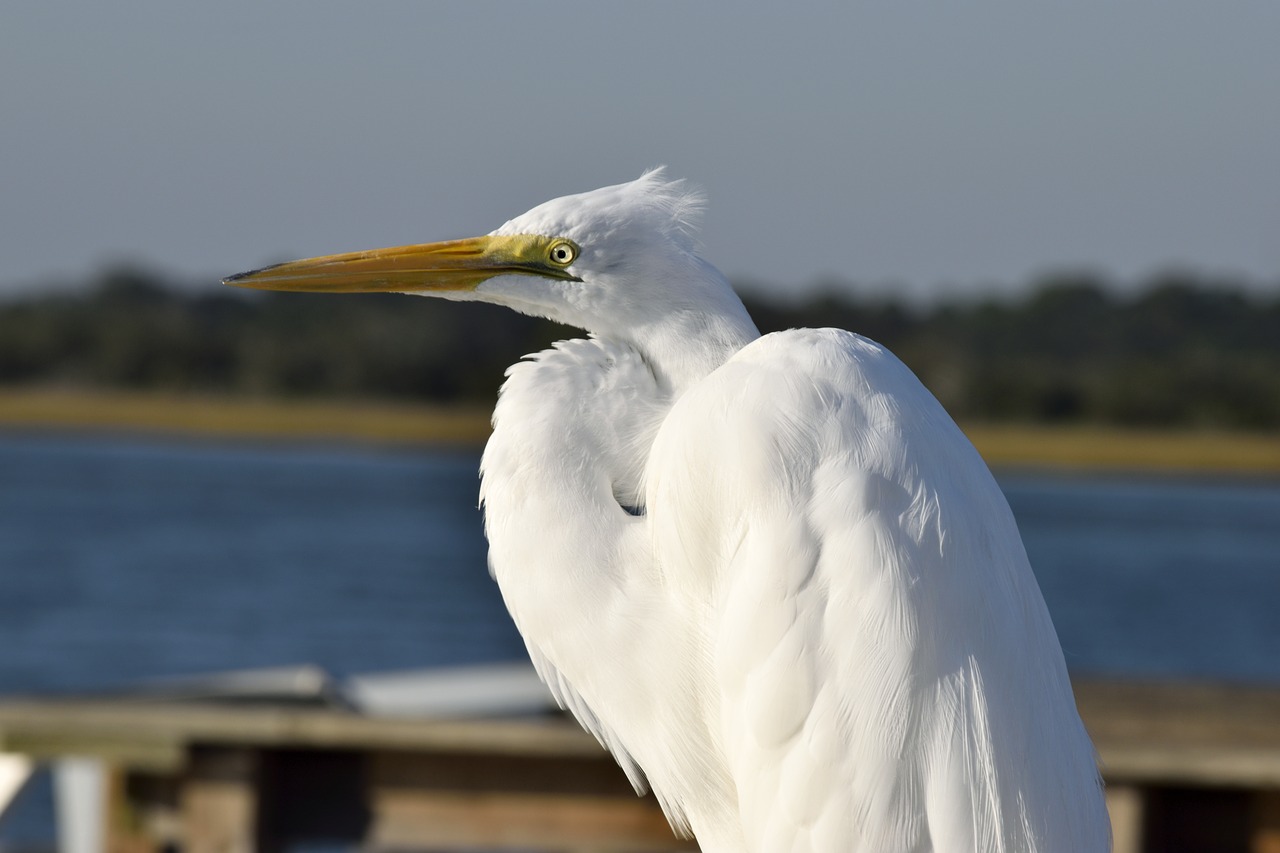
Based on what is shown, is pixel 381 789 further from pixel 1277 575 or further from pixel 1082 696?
pixel 1277 575

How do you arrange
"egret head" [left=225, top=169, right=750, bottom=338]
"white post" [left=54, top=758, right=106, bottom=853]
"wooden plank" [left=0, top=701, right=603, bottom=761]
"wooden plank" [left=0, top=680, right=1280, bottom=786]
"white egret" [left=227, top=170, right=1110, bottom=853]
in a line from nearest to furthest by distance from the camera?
"white egret" [left=227, top=170, right=1110, bottom=853] → "egret head" [left=225, top=169, right=750, bottom=338] → "wooden plank" [left=0, top=680, right=1280, bottom=786] → "wooden plank" [left=0, top=701, right=603, bottom=761] → "white post" [left=54, top=758, right=106, bottom=853]

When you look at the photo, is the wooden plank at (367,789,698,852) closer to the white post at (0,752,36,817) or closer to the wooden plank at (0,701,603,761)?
the wooden plank at (0,701,603,761)

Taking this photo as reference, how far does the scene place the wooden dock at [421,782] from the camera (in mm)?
3641

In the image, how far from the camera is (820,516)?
2.24 meters

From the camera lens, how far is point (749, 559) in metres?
2.27

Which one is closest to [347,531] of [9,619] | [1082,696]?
[9,619]

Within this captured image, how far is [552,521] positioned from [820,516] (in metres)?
0.43

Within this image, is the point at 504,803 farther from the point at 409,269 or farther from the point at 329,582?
the point at 329,582

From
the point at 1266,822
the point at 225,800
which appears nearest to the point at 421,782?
the point at 225,800

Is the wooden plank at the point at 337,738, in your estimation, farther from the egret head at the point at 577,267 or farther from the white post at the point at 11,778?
the egret head at the point at 577,267

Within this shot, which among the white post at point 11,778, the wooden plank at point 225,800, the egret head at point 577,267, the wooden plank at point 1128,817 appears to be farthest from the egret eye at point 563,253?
the white post at point 11,778

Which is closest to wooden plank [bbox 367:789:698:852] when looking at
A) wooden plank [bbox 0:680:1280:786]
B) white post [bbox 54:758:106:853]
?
wooden plank [bbox 0:680:1280:786]

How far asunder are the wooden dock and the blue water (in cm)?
72

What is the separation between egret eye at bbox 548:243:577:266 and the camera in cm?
242
